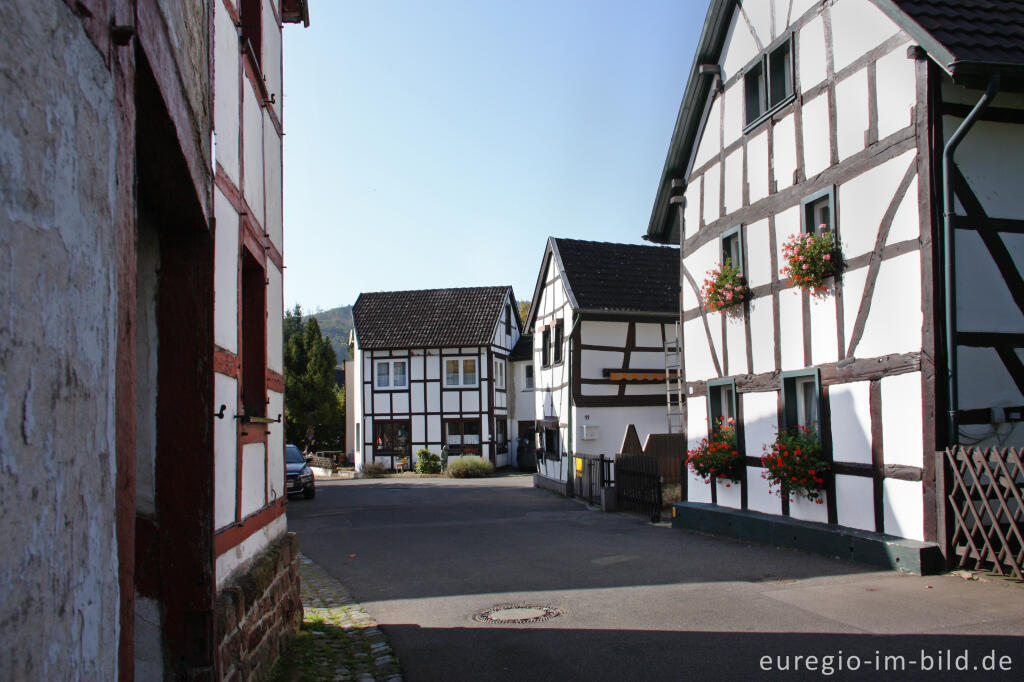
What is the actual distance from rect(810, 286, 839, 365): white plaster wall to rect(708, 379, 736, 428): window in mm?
2408

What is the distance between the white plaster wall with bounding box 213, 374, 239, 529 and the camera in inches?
182

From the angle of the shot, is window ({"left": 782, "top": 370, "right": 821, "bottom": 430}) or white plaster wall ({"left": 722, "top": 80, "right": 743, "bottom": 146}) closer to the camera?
window ({"left": 782, "top": 370, "right": 821, "bottom": 430})

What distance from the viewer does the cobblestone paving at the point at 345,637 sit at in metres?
6.19

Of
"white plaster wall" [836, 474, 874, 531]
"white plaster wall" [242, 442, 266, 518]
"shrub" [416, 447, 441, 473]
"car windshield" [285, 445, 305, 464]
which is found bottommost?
"shrub" [416, 447, 441, 473]

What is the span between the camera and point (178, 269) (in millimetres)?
4285

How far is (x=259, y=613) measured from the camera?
5461mm

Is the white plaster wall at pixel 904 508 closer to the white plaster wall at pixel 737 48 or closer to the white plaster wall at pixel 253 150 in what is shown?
the white plaster wall at pixel 737 48

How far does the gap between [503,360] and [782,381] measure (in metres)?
29.2

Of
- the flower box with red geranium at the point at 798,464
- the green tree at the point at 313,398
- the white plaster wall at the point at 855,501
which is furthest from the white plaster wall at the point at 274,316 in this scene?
the green tree at the point at 313,398

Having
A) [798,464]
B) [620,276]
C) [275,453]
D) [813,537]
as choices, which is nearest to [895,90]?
[798,464]

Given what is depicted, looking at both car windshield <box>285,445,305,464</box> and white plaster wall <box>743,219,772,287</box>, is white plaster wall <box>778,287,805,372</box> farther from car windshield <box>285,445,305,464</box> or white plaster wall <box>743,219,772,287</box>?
car windshield <box>285,445,305,464</box>

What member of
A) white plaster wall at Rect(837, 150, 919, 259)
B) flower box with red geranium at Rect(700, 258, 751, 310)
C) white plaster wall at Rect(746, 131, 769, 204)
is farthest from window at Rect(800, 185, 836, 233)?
flower box with red geranium at Rect(700, 258, 751, 310)

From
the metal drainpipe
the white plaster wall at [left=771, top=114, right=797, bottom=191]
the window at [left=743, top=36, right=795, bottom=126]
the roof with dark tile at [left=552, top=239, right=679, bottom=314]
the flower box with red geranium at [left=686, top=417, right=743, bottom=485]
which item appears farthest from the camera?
the roof with dark tile at [left=552, top=239, right=679, bottom=314]

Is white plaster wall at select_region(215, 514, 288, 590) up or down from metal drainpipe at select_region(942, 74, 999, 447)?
down
